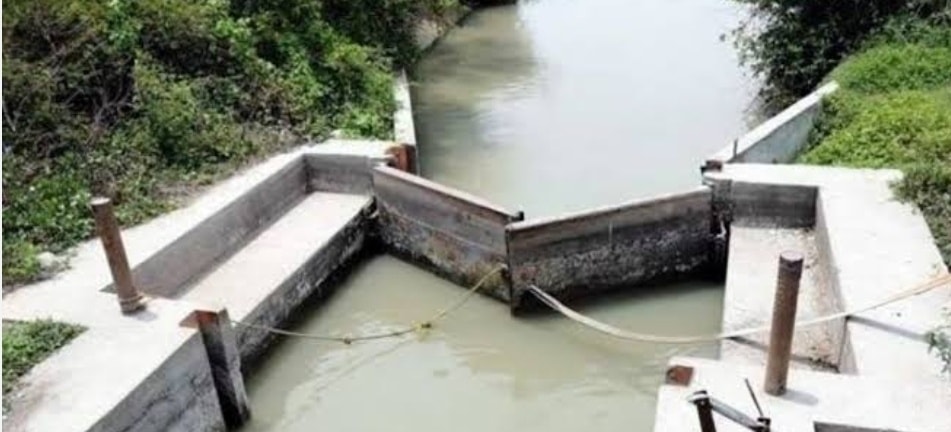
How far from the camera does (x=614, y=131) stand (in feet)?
42.2

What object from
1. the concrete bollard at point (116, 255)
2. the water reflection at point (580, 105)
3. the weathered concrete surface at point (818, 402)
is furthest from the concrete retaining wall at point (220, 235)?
the weathered concrete surface at point (818, 402)

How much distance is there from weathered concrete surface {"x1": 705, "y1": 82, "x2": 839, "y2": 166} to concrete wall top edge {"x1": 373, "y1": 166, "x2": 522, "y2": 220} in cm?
223

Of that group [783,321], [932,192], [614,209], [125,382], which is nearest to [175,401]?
[125,382]

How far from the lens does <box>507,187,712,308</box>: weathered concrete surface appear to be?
8484 mm

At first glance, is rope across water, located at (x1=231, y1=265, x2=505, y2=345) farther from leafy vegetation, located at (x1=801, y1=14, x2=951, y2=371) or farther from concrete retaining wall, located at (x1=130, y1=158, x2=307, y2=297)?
leafy vegetation, located at (x1=801, y1=14, x2=951, y2=371)

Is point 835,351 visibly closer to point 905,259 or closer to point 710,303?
point 905,259

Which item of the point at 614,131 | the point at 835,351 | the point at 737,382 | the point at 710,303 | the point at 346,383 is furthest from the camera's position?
the point at 614,131

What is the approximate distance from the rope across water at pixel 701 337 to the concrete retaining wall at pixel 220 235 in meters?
3.11

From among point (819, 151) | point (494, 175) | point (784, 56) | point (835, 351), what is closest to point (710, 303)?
point (835, 351)

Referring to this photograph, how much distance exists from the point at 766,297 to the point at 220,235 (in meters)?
5.27

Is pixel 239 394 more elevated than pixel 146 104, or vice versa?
pixel 146 104

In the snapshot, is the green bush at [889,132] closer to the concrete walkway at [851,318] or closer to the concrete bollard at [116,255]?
the concrete walkway at [851,318]

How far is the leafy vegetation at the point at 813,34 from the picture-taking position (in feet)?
41.5

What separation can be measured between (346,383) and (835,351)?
4.02 m
